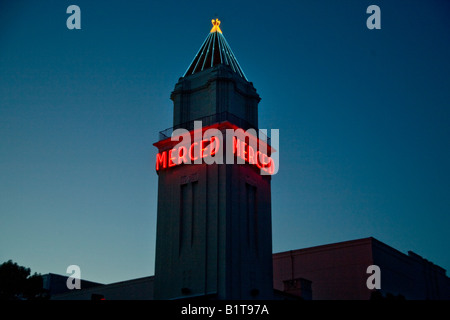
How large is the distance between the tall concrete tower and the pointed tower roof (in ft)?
2.66

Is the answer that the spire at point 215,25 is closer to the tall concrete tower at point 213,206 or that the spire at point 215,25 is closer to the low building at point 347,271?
the tall concrete tower at point 213,206

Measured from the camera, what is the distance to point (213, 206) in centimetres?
4400

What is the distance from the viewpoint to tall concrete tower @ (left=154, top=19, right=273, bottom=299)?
141ft

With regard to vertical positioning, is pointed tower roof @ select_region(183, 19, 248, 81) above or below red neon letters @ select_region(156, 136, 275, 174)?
above

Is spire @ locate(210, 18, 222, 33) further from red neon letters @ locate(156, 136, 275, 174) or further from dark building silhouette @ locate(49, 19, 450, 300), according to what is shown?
red neon letters @ locate(156, 136, 275, 174)

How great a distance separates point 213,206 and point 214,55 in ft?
49.1

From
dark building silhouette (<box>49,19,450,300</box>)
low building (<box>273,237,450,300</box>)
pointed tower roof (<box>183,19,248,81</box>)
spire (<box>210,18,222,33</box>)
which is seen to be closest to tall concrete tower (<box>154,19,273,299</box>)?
dark building silhouette (<box>49,19,450,300</box>)

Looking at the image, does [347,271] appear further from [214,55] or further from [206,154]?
[214,55]

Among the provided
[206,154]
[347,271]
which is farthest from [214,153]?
[347,271]

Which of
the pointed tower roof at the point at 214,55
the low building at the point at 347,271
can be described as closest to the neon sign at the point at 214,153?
the pointed tower roof at the point at 214,55

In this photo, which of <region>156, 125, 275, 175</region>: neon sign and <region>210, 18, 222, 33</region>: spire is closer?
<region>156, 125, 275, 175</region>: neon sign

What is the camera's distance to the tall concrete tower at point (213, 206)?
42.9 m

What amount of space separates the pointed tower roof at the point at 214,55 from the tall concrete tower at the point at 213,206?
811mm

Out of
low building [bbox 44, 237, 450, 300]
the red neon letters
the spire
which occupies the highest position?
the spire
